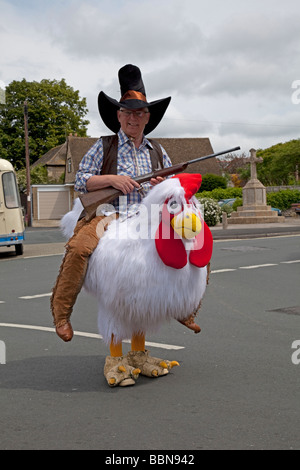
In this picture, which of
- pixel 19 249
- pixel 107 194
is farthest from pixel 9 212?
pixel 107 194

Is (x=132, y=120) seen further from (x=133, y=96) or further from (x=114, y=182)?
(x=114, y=182)

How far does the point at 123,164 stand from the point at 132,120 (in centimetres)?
36

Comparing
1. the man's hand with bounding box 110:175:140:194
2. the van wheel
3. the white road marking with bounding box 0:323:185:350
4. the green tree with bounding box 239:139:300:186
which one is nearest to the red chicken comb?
the man's hand with bounding box 110:175:140:194

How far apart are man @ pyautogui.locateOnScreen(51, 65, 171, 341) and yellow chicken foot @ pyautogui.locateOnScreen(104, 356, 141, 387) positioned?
458mm

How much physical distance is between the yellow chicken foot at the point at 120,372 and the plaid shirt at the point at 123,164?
4.03ft

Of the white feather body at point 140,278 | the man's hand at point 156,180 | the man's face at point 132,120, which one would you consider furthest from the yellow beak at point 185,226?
the man's face at point 132,120

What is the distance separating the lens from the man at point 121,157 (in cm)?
470

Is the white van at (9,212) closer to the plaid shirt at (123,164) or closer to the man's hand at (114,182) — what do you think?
the plaid shirt at (123,164)

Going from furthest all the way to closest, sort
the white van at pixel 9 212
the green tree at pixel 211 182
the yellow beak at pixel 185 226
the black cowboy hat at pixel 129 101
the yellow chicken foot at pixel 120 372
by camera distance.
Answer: the green tree at pixel 211 182 < the white van at pixel 9 212 < the black cowboy hat at pixel 129 101 < the yellow chicken foot at pixel 120 372 < the yellow beak at pixel 185 226

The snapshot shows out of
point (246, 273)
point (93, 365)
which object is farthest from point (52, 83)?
point (93, 365)

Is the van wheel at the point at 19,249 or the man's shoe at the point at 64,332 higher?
the man's shoe at the point at 64,332

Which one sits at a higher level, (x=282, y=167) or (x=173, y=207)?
(x=282, y=167)

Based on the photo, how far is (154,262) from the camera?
173 inches

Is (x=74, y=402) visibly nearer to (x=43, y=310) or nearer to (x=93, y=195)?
(x=93, y=195)
